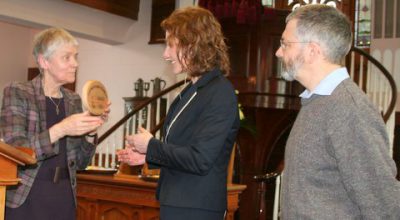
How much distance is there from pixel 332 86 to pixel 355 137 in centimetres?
22

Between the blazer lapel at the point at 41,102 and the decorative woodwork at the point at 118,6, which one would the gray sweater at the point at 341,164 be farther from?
the decorative woodwork at the point at 118,6

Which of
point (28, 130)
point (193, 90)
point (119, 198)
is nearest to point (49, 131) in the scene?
point (28, 130)

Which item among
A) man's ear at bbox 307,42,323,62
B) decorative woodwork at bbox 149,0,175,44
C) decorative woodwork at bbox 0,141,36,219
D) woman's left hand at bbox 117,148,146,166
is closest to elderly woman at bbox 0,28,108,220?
woman's left hand at bbox 117,148,146,166

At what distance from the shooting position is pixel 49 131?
2574 mm

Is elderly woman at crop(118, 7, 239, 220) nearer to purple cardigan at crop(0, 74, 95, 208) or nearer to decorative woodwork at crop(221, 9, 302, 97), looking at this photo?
purple cardigan at crop(0, 74, 95, 208)

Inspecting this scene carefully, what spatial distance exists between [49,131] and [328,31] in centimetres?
129

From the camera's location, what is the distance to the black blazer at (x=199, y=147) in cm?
219

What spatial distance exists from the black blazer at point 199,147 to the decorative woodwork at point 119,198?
1673 millimetres

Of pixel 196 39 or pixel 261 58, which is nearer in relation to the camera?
pixel 196 39

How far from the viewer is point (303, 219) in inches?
73.2

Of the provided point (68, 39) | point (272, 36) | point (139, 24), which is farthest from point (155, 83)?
point (68, 39)

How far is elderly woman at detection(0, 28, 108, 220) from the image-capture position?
101 inches

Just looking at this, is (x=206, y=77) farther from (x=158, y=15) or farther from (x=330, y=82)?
(x=158, y=15)

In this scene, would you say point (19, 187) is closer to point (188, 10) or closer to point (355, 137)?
point (188, 10)
